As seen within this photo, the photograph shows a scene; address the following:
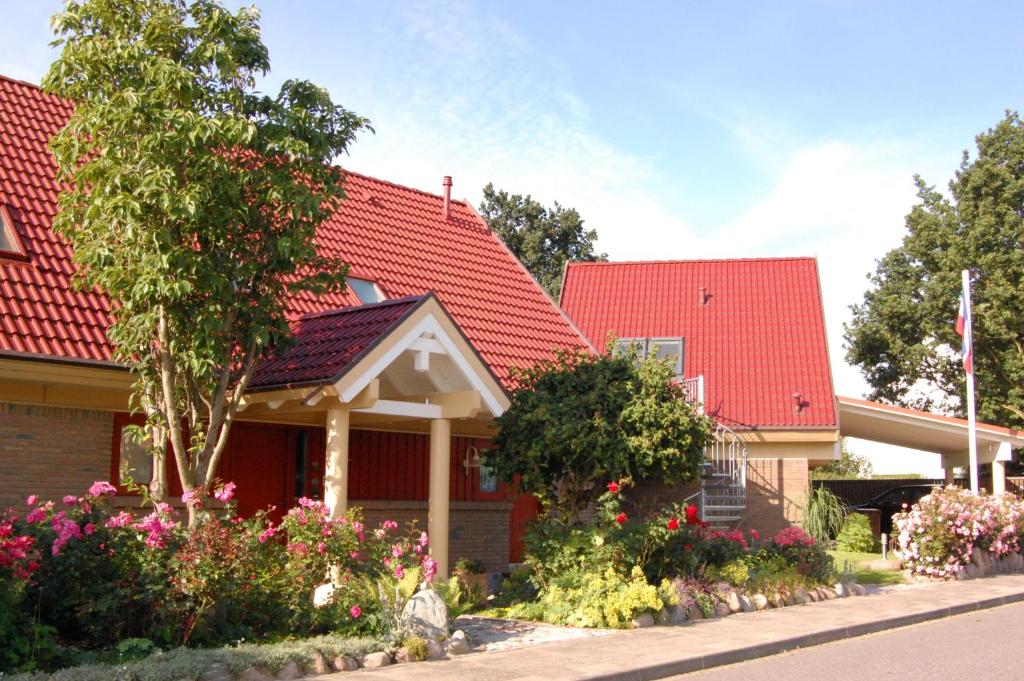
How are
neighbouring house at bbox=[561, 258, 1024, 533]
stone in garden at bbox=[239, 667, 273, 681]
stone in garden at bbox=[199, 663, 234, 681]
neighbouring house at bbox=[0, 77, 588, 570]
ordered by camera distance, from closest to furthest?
stone in garden at bbox=[199, 663, 234, 681], stone in garden at bbox=[239, 667, 273, 681], neighbouring house at bbox=[0, 77, 588, 570], neighbouring house at bbox=[561, 258, 1024, 533]

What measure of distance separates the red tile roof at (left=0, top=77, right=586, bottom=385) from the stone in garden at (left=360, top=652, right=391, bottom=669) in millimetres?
4917

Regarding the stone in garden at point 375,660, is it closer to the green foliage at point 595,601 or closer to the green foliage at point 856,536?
the green foliage at point 595,601

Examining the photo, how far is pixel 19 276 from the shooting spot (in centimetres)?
1262

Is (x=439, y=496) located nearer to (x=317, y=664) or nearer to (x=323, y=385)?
(x=323, y=385)

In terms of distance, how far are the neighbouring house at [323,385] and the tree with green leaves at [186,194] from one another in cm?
106

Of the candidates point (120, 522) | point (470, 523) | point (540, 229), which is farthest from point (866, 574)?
point (540, 229)

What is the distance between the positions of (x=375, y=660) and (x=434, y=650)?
2.57ft

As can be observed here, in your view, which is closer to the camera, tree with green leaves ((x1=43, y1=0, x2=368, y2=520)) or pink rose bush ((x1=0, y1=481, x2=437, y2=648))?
pink rose bush ((x1=0, y1=481, x2=437, y2=648))

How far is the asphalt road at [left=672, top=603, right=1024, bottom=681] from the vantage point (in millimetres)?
10094

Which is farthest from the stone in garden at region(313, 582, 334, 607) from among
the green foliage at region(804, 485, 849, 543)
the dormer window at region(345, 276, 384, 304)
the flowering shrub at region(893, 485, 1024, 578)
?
the green foliage at region(804, 485, 849, 543)

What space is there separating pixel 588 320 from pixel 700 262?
3781 millimetres

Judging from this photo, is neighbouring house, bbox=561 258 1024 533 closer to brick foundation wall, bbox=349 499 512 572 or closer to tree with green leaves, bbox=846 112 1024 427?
brick foundation wall, bbox=349 499 512 572

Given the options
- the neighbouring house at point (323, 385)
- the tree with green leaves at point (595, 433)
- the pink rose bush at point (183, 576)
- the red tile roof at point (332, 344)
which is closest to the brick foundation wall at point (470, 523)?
the neighbouring house at point (323, 385)

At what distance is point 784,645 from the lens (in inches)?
468
